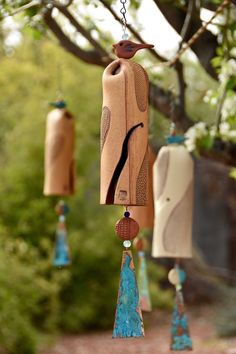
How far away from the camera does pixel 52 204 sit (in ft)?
26.6

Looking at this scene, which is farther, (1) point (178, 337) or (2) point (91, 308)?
(2) point (91, 308)

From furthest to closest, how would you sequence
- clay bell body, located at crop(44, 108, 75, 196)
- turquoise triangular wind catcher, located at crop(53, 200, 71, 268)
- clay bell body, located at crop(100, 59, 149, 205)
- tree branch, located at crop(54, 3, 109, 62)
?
turquoise triangular wind catcher, located at crop(53, 200, 71, 268), tree branch, located at crop(54, 3, 109, 62), clay bell body, located at crop(44, 108, 75, 196), clay bell body, located at crop(100, 59, 149, 205)

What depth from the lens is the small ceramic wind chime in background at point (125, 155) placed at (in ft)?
6.62

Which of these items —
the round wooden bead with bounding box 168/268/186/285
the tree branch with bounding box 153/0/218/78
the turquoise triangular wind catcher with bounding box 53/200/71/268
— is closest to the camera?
the round wooden bead with bounding box 168/268/186/285

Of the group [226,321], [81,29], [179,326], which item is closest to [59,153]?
[81,29]

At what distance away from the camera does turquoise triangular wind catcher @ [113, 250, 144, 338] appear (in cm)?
203

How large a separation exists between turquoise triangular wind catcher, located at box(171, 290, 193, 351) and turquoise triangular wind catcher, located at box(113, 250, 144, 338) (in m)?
1.37

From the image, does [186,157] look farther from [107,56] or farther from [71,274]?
[71,274]

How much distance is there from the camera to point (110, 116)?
2047mm

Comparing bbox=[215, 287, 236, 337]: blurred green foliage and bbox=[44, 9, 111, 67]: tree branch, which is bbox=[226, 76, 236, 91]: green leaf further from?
bbox=[215, 287, 236, 337]: blurred green foliage

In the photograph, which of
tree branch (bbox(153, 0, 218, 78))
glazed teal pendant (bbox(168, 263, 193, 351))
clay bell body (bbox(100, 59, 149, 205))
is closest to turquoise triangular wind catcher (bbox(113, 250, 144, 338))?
clay bell body (bbox(100, 59, 149, 205))

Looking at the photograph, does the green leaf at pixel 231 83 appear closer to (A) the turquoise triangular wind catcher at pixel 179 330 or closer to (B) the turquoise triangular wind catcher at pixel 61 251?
(A) the turquoise triangular wind catcher at pixel 179 330

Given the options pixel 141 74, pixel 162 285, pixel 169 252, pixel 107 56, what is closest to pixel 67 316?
pixel 162 285

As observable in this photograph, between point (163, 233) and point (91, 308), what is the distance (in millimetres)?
5273
